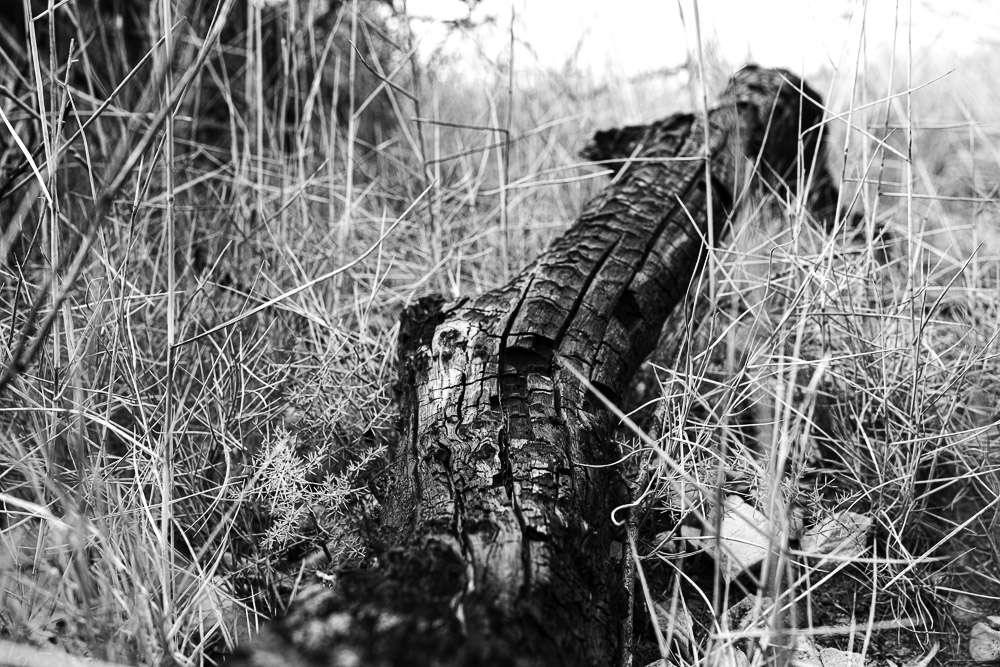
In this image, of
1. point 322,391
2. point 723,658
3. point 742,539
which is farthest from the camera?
point 322,391

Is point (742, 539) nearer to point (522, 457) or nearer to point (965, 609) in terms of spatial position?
point (965, 609)

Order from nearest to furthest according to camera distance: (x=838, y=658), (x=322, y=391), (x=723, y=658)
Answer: (x=723, y=658)
(x=838, y=658)
(x=322, y=391)

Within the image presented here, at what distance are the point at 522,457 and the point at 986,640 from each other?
868mm

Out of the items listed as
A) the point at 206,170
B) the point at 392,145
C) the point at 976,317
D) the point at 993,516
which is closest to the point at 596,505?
the point at 993,516

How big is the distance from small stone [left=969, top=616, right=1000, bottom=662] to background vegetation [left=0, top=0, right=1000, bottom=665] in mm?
26

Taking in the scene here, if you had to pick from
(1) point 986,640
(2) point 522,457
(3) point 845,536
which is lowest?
(1) point 986,640

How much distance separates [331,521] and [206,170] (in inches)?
61.3

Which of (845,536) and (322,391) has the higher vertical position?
(322,391)

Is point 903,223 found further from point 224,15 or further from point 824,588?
point 224,15

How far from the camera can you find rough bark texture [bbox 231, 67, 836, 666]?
702 mm

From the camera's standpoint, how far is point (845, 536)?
50.3 inches

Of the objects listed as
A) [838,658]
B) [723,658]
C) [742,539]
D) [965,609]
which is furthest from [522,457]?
[965,609]

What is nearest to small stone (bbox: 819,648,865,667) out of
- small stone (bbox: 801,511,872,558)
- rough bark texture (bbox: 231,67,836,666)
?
small stone (bbox: 801,511,872,558)

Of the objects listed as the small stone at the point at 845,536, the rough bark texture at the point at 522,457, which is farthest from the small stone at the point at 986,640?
the rough bark texture at the point at 522,457
